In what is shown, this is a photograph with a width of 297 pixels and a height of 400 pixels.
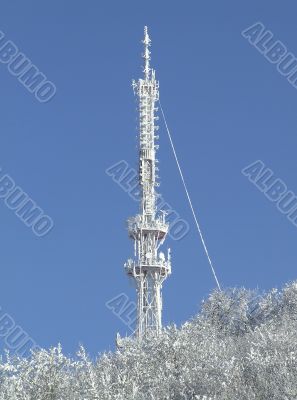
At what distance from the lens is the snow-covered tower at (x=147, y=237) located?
218ft

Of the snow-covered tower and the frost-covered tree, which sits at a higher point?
the snow-covered tower

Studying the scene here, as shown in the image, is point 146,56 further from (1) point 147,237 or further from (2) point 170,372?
(2) point 170,372

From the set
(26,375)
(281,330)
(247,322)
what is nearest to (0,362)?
(26,375)

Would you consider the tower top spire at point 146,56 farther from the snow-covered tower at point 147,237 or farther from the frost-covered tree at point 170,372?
the frost-covered tree at point 170,372

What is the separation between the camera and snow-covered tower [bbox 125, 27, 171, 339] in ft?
218

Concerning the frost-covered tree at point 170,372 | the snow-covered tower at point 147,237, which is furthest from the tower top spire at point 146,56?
the frost-covered tree at point 170,372

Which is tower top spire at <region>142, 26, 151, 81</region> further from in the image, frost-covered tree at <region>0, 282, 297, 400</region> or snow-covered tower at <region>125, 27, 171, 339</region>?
frost-covered tree at <region>0, 282, 297, 400</region>

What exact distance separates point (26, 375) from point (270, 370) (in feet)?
36.7

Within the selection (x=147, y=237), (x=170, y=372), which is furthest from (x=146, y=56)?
(x=170, y=372)

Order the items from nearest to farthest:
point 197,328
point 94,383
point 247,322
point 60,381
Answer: point 94,383
point 60,381
point 197,328
point 247,322

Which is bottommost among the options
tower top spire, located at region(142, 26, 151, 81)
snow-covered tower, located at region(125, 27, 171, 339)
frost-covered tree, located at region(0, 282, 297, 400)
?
frost-covered tree, located at region(0, 282, 297, 400)

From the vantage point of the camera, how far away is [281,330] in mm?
49844

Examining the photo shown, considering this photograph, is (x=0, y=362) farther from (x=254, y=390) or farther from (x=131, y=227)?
(x=131, y=227)

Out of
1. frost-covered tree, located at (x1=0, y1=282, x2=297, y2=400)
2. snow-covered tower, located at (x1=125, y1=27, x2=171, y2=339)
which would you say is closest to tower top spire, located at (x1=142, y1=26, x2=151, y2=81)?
snow-covered tower, located at (x1=125, y1=27, x2=171, y2=339)
